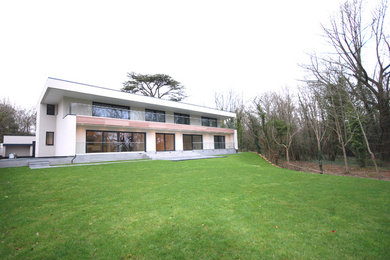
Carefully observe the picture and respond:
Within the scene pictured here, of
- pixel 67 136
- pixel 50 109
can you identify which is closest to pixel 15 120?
pixel 50 109

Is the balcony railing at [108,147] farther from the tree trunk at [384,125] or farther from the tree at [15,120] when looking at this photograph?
the tree trunk at [384,125]

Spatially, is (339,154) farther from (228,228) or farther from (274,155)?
(228,228)

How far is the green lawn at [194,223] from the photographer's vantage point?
2.36 meters

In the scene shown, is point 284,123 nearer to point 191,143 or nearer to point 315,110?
point 315,110

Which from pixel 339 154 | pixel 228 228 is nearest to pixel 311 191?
pixel 228 228

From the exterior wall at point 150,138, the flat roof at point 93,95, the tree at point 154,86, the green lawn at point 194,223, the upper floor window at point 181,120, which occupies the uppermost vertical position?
the tree at point 154,86

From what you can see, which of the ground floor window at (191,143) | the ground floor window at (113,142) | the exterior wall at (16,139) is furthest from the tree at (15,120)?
the ground floor window at (191,143)

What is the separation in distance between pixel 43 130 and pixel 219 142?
19.1 meters

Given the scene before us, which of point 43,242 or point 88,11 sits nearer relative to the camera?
point 43,242

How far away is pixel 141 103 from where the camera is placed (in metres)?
18.2

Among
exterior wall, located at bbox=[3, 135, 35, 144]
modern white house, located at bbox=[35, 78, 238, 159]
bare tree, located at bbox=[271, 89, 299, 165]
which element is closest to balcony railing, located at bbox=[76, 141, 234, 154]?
modern white house, located at bbox=[35, 78, 238, 159]

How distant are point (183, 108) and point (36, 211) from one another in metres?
18.1

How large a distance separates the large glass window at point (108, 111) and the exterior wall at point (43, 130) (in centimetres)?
406

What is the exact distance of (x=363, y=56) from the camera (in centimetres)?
1237
